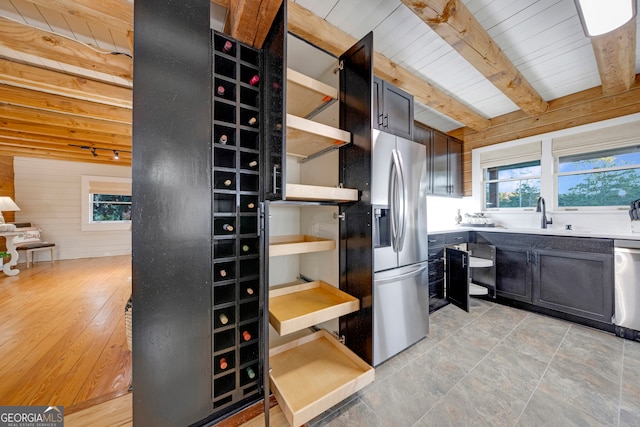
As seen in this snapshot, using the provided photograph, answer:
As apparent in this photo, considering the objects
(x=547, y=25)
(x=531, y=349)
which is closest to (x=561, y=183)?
(x=547, y=25)

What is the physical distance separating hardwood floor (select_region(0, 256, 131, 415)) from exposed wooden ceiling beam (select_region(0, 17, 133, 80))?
2.57m

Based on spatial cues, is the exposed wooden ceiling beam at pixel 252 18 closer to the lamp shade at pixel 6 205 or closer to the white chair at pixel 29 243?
the white chair at pixel 29 243

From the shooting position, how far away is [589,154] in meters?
2.82

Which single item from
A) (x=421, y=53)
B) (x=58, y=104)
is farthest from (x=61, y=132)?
(x=421, y=53)

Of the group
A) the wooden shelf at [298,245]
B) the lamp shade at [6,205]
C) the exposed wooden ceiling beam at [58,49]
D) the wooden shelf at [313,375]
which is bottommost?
the wooden shelf at [313,375]

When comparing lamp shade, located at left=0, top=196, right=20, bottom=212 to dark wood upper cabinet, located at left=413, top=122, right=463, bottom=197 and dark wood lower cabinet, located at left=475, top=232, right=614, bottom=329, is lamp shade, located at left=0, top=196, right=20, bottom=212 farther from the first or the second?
dark wood lower cabinet, located at left=475, top=232, right=614, bottom=329

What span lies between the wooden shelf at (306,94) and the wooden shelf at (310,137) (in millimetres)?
283

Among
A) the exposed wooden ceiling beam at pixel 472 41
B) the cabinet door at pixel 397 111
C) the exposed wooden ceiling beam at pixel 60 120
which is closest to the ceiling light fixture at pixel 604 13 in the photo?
the exposed wooden ceiling beam at pixel 472 41

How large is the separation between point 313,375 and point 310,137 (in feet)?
5.50

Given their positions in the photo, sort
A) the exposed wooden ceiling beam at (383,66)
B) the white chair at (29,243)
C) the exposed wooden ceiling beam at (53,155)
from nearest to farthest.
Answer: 1. the exposed wooden ceiling beam at (383,66)
2. the white chair at (29,243)
3. the exposed wooden ceiling beam at (53,155)

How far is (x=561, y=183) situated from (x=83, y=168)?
10.1 m

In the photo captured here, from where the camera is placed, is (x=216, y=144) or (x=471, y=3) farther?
(x=471, y=3)

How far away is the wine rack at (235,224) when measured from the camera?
1.28m

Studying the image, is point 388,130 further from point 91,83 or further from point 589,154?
point 91,83
